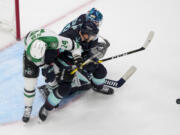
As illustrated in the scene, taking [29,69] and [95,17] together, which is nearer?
[29,69]

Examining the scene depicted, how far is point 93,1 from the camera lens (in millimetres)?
3881

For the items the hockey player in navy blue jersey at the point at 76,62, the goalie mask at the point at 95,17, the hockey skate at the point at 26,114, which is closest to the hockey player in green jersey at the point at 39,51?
the hockey skate at the point at 26,114

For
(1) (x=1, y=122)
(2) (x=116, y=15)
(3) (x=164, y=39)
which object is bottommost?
(1) (x=1, y=122)

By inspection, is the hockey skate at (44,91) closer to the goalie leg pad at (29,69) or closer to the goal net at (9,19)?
the goalie leg pad at (29,69)

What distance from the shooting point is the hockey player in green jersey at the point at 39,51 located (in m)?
1.92

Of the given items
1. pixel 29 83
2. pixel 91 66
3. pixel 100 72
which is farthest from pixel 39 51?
pixel 100 72

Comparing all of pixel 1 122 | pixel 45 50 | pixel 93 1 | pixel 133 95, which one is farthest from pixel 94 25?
pixel 93 1

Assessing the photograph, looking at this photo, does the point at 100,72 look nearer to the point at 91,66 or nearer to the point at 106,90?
the point at 91,66

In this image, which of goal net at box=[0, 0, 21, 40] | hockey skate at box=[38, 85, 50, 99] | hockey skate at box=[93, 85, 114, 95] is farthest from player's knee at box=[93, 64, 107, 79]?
goal net at box=[0, 0, 21, 40]

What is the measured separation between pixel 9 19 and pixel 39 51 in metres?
1.44

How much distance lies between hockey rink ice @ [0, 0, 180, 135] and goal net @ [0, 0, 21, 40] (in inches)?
5.3

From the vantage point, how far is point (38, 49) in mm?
1894

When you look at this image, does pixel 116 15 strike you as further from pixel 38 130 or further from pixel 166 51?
pixel 38 130

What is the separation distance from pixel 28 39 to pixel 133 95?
1.06 meters
